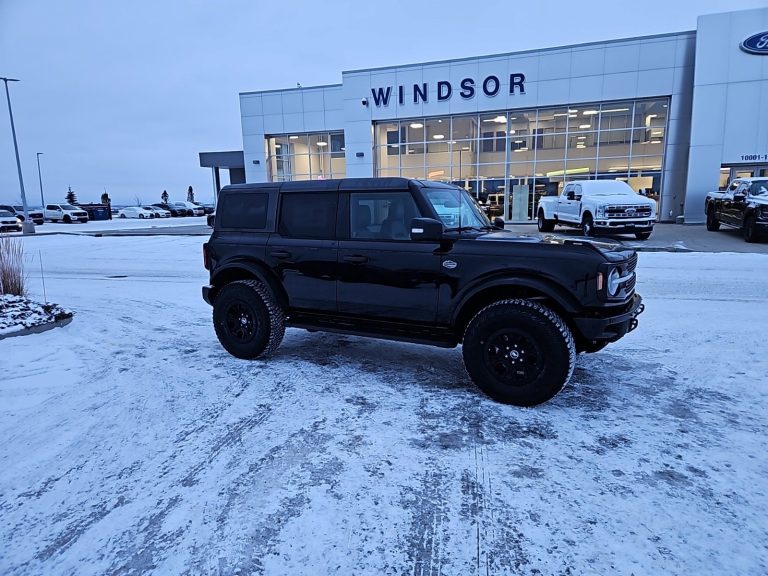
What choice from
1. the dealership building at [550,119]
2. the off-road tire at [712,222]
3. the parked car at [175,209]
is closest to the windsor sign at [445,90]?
the dealership building at [550,119]

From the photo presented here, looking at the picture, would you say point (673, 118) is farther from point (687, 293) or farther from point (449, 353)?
point (449, 353)

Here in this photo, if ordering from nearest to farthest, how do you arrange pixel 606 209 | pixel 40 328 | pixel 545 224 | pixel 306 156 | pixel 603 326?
pixel 603 326
pixel 40 328
pixel 606 209
pixel 545 224
pixel 306 156

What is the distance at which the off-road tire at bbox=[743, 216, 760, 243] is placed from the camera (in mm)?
14156

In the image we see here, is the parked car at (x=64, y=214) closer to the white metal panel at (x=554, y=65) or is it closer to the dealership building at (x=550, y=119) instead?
the dealership building at (x=550, y=119)

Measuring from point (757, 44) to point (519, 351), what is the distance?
86.0ft

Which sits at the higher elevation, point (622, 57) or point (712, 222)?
point (622, 57)

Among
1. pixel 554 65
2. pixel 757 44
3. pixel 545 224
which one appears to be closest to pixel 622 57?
pixel 554 65

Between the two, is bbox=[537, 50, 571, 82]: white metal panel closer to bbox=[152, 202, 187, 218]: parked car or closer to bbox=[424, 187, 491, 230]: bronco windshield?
bbox=[424, 187, 491, 230]: bronco windshield

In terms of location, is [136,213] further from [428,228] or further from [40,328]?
[428,228]

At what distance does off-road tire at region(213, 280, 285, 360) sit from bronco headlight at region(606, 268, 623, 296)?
3214 mm

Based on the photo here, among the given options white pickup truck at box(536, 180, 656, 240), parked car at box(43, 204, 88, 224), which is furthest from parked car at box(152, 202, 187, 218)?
white pickup truck at box(536, 180, 656, 240)

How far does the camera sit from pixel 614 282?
11.8 ft

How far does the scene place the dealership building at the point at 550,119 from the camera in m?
21.8

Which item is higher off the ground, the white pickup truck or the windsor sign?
the windsor sign
